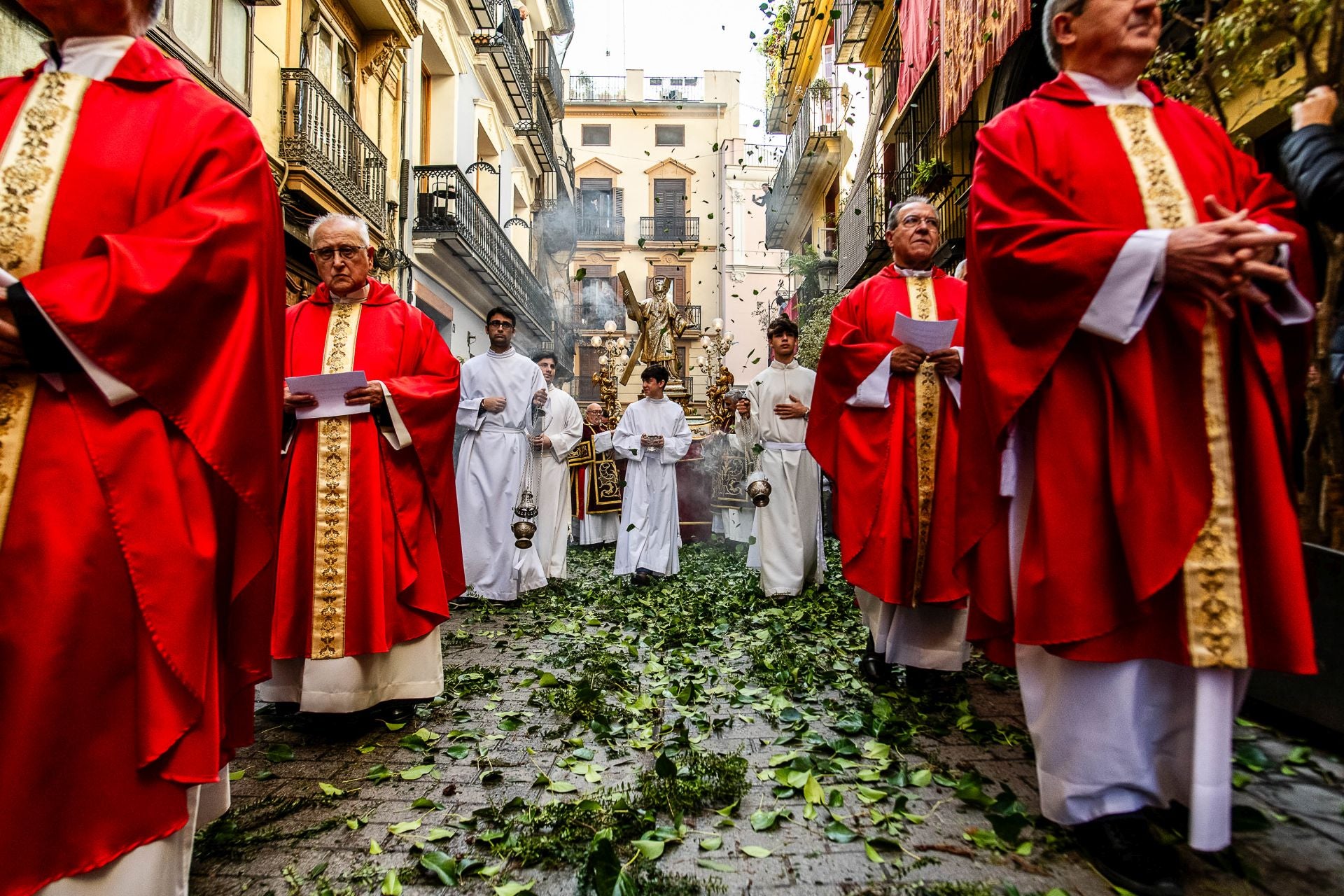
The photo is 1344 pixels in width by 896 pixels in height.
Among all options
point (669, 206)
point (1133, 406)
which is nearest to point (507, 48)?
point (1133, 406)

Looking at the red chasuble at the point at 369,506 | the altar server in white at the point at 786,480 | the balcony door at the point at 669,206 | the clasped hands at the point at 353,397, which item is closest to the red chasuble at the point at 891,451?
the red chasuble at the point at 369,506

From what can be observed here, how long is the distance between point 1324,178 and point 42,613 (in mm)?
3248

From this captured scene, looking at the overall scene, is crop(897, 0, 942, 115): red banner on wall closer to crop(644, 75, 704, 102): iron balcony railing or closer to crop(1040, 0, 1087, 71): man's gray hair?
crop(1040, 0, 1087, 71): man's gray hair

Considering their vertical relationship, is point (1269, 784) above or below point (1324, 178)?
below

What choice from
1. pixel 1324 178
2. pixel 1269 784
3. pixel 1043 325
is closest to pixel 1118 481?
pixel 1043 325

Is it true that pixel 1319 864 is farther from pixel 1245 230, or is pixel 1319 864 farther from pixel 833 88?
pixel 833 88

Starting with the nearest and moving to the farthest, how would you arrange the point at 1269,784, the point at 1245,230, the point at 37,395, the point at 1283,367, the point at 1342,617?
the point at 37,395
the point at 1245,230
the point at 1283,367
the point at 1269,784
the point at 1342,617

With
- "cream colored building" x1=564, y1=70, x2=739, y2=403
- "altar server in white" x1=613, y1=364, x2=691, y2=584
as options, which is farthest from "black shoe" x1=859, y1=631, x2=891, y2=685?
"cream colored building" x1=564, y1=70, x2=739, y2=403

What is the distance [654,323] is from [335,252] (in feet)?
34.1

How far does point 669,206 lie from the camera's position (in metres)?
39.4

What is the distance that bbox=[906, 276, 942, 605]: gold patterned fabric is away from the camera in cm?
395

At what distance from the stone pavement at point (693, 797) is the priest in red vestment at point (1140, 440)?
345mm

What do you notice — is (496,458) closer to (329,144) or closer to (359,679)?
(359,679)

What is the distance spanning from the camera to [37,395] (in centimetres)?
186
